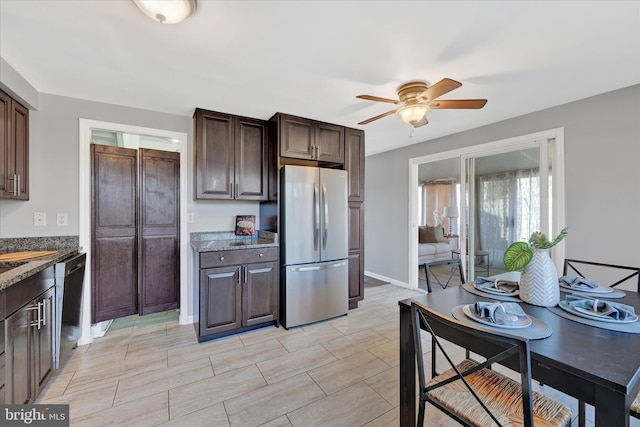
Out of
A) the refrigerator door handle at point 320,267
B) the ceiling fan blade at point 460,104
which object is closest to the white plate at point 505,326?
the ceiling fan blade at point 460,104

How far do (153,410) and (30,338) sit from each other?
0.86 metres

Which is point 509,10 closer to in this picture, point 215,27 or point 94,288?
point 215,27

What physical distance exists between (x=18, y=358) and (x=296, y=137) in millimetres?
2706

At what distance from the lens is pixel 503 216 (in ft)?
11.1

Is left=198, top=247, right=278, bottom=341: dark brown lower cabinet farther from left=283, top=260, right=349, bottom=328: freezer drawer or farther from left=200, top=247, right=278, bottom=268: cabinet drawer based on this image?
left=283, top=260, right=349, bottom=328: freezer drawer

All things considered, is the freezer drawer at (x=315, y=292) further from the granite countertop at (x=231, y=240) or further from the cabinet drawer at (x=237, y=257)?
the granite countertop at (x=231, y=240)

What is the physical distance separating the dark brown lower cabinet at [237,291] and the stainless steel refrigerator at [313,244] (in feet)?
0.59

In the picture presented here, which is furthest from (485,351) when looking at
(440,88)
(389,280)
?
(389,280)

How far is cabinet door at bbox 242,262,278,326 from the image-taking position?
2.77 m

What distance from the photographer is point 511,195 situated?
327cm

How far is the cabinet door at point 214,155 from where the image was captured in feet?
9.41

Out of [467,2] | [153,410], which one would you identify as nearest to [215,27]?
[467,2]

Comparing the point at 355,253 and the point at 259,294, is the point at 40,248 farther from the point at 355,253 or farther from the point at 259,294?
the point at 355,253

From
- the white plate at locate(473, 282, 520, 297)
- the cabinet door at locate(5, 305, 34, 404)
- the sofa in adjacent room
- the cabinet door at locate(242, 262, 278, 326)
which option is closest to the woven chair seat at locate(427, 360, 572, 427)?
the white plate at locate(473, 282, 520, 297)
